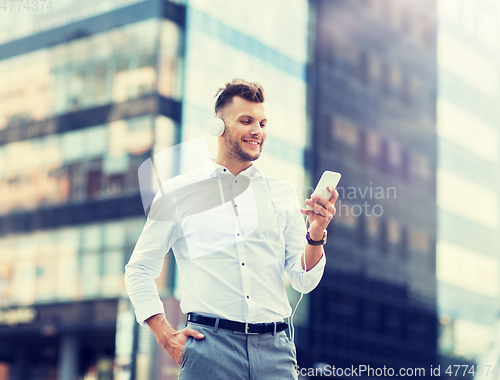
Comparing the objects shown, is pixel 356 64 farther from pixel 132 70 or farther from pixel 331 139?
pixel 132 70

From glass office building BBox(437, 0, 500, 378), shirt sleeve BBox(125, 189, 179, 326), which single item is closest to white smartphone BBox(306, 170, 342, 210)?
shirt sleeve BBox(125, 189, 179, 326)

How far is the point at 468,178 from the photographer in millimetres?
45375

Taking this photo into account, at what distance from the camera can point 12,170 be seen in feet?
93.8

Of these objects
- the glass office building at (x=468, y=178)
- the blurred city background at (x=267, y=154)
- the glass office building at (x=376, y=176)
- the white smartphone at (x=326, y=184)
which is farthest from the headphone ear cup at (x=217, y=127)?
the glass office building at (x=468, y=178)

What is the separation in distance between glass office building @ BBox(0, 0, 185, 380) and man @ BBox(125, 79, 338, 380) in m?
19.6

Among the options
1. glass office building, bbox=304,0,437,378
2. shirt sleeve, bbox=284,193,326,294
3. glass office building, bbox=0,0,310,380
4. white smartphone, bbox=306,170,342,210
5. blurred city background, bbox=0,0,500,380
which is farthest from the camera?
glass office building, bbox=304,0,437,378

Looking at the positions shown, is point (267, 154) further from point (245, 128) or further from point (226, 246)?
point (226, 246)

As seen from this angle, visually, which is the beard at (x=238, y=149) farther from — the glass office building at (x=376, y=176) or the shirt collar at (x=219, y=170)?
the glass office building at (x=376, y=176)

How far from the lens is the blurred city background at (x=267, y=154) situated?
2466cm

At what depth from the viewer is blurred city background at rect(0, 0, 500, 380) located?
24656mm

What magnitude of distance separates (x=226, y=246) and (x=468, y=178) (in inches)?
1768

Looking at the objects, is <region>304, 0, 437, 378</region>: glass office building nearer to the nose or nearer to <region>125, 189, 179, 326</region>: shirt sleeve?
<region>125, 189, 179, 326</region>: shirt sleeve

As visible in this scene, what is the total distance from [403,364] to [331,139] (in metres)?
Result: 13.2

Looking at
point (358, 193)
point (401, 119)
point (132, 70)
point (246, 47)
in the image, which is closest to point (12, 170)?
point (132, 70)
